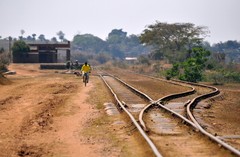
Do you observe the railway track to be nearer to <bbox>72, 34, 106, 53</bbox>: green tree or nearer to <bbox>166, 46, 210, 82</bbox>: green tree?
<bbox>166, 46, 210, 82</bbox>: green tree

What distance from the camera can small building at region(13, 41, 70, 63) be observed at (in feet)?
260

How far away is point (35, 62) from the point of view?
79625 mm

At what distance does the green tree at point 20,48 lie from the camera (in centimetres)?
7624

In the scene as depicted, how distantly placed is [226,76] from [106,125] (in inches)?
1234

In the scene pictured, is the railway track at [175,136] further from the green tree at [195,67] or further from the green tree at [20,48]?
the green tree at [20,48]

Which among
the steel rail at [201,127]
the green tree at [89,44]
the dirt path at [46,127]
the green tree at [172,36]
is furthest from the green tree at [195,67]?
the green tree at [89,44]

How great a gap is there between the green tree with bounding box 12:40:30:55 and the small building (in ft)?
3.04

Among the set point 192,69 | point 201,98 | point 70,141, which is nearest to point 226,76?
point 192,69

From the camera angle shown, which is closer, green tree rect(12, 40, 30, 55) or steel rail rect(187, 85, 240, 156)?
steel rail rect(187, 85, 240, 156)

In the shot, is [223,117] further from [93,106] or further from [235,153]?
[235,153]

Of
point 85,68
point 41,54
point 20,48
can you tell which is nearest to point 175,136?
point 85,68

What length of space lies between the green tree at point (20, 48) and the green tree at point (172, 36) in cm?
2210

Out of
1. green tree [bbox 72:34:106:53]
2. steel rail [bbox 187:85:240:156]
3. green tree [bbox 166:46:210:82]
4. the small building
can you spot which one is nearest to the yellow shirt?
steel rail [bbox 187:85:240:156]

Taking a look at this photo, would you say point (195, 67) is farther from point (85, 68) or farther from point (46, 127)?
point (46, 127)
